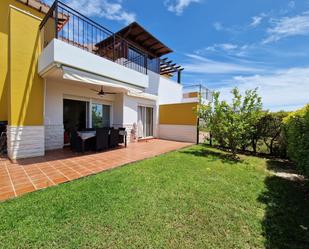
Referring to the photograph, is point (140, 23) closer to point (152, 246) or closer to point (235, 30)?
point (235, 30)

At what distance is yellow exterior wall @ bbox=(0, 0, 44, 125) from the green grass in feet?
21.0

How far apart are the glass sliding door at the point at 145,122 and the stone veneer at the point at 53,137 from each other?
802cm

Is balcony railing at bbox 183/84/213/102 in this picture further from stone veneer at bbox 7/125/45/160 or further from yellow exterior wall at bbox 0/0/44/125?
stone veneer at bbox 7/125/45/160

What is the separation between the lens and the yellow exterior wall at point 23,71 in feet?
29.9

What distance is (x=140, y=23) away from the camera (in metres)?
18.3

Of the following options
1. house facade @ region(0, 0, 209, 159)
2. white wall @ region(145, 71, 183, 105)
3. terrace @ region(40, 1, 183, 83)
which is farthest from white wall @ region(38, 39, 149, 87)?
white wall @ region(145, 71, 183, 105)

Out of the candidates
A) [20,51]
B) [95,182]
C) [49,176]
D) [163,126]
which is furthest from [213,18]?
[49,176]

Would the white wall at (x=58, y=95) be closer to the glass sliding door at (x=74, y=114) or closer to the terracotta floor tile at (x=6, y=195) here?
the glass sliding door at (x=74, y=114)

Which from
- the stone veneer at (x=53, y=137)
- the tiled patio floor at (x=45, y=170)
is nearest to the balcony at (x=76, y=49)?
the stone veneer at (x=53, y=137)

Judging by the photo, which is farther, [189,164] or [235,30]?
[235,30]

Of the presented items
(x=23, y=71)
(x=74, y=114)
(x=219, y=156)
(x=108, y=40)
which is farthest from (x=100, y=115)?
(x=219, y=156)

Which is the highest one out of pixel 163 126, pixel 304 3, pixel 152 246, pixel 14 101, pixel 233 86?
pixel 304 3

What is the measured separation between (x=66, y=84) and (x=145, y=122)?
9.60 meters

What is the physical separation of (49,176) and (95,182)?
92.9 inches
